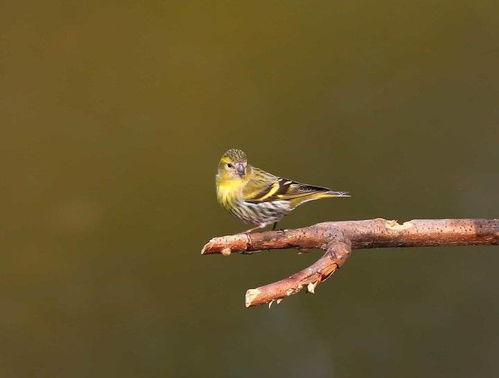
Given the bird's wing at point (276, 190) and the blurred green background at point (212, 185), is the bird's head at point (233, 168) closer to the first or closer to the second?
the bird's wing at point (276, 190)

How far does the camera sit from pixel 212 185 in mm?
3346

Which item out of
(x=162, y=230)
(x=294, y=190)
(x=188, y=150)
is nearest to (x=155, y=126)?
(x=188, y=150)

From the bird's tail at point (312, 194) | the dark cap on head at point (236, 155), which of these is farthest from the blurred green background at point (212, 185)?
the bird's tail at point (312, 194)

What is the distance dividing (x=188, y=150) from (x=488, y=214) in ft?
3.86

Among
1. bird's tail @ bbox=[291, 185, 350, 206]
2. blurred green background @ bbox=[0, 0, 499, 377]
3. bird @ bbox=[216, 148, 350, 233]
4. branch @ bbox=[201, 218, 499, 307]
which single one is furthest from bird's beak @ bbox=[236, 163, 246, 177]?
blurred green background @ bbox=[0, 0, 499, 377]

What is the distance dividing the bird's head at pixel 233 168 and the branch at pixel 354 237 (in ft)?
1.18

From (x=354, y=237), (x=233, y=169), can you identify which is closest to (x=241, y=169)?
(x=233, y=169)

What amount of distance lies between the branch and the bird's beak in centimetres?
36

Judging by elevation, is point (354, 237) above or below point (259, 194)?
below

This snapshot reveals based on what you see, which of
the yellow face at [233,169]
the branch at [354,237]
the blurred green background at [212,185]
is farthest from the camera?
the blurred green background at [212,185]

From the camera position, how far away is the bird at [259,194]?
2178mm

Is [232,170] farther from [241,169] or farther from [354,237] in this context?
[354,237]

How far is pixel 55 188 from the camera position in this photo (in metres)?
3.32

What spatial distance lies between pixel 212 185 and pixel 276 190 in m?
1.15
